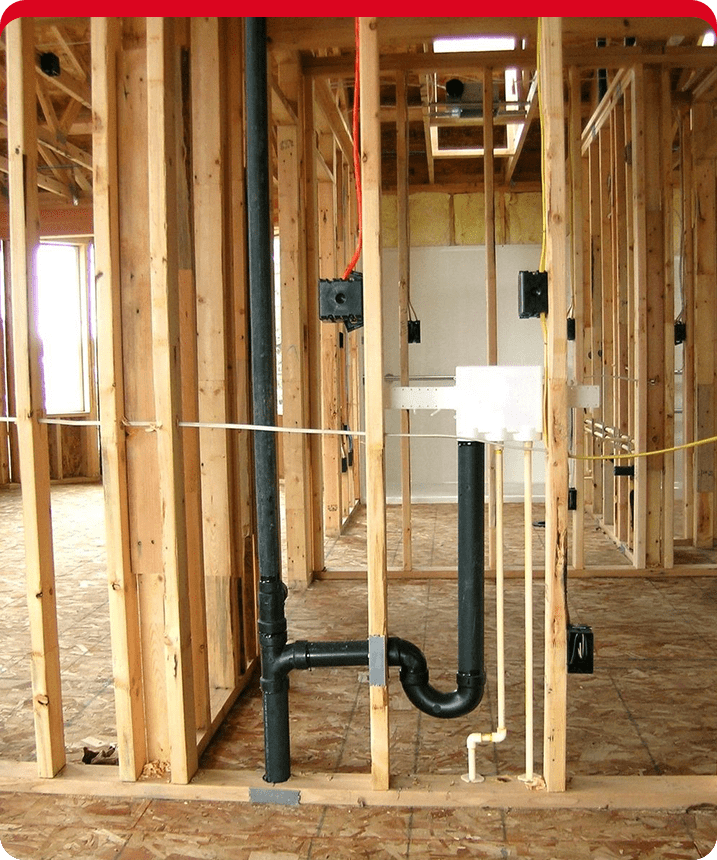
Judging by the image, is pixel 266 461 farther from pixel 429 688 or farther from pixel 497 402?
pixel 429 688

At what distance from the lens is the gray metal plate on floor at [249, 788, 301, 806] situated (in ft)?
8.18

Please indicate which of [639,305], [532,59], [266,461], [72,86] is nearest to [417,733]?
[266,461]

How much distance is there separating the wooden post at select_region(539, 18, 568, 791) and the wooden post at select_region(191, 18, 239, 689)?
124cm

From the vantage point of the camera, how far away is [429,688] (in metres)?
2.60

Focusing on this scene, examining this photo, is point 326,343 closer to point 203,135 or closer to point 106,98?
point 203,135

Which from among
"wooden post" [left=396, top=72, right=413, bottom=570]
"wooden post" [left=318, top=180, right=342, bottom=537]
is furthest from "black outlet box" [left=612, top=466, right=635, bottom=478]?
"wooden post" [left=318, top=180, right=342, bottom=537]

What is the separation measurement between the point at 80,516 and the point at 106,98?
18.4 ft

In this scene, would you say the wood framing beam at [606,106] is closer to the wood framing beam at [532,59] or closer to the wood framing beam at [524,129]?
the wood framing beam at [532,59]

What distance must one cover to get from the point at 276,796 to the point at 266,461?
0.97m

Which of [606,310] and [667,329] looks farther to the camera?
[606,310]

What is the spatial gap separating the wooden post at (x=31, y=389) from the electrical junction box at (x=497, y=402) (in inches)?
45.3

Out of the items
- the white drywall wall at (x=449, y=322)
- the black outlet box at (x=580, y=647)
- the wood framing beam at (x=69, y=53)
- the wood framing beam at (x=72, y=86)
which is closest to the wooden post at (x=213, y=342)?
the black outlet box at (x=580, y=647)

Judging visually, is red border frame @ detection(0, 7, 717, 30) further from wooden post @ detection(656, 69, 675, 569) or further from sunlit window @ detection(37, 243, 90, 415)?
sunlit window @ detection(37, 243, 90, 415)

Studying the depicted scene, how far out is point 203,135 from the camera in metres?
3.05
